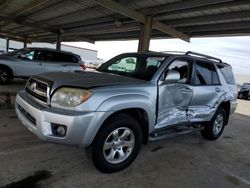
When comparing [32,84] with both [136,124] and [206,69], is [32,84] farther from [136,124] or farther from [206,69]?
[206,69]

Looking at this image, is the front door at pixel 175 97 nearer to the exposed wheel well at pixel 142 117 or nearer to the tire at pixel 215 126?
the exposed wheel well at pixel 142 117

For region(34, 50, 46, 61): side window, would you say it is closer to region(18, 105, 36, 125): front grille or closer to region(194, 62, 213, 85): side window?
region(18, 105, 36, 125): front grille

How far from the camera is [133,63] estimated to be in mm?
4449

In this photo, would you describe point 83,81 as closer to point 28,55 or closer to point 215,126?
point 215,126

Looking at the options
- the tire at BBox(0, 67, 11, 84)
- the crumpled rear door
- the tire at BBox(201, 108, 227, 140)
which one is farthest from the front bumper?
the tire at BBox(0, 67, 11, 84)

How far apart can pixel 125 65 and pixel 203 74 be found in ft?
5.24

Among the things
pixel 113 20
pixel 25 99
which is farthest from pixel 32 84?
pixel 113 20

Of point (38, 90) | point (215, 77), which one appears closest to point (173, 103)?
point (215, 77)

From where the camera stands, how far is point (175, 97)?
13.2 ft

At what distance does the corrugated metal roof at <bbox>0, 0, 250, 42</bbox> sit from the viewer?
8.22m

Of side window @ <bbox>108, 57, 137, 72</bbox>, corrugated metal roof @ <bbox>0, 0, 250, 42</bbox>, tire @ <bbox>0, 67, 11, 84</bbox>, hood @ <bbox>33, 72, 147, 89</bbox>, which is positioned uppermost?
corrugated metal roof @ <bbox>0, 0, 250, 42</bbox>

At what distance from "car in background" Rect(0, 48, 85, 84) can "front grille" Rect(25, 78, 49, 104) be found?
607 cm

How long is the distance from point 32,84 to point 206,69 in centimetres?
336

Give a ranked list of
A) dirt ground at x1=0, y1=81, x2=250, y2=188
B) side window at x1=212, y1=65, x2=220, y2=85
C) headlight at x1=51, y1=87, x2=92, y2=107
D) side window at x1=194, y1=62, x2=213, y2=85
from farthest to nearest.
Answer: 1. side window at x1=212, y1=65, x2=220, y2=85
2. side window at x1=194, y1=62, x2=213, y2=85
3. dirt ground at x1=0, y1=81, x2=250, y2=188
4. headlight at x1=51, y1=87, x2=92, y2=107
